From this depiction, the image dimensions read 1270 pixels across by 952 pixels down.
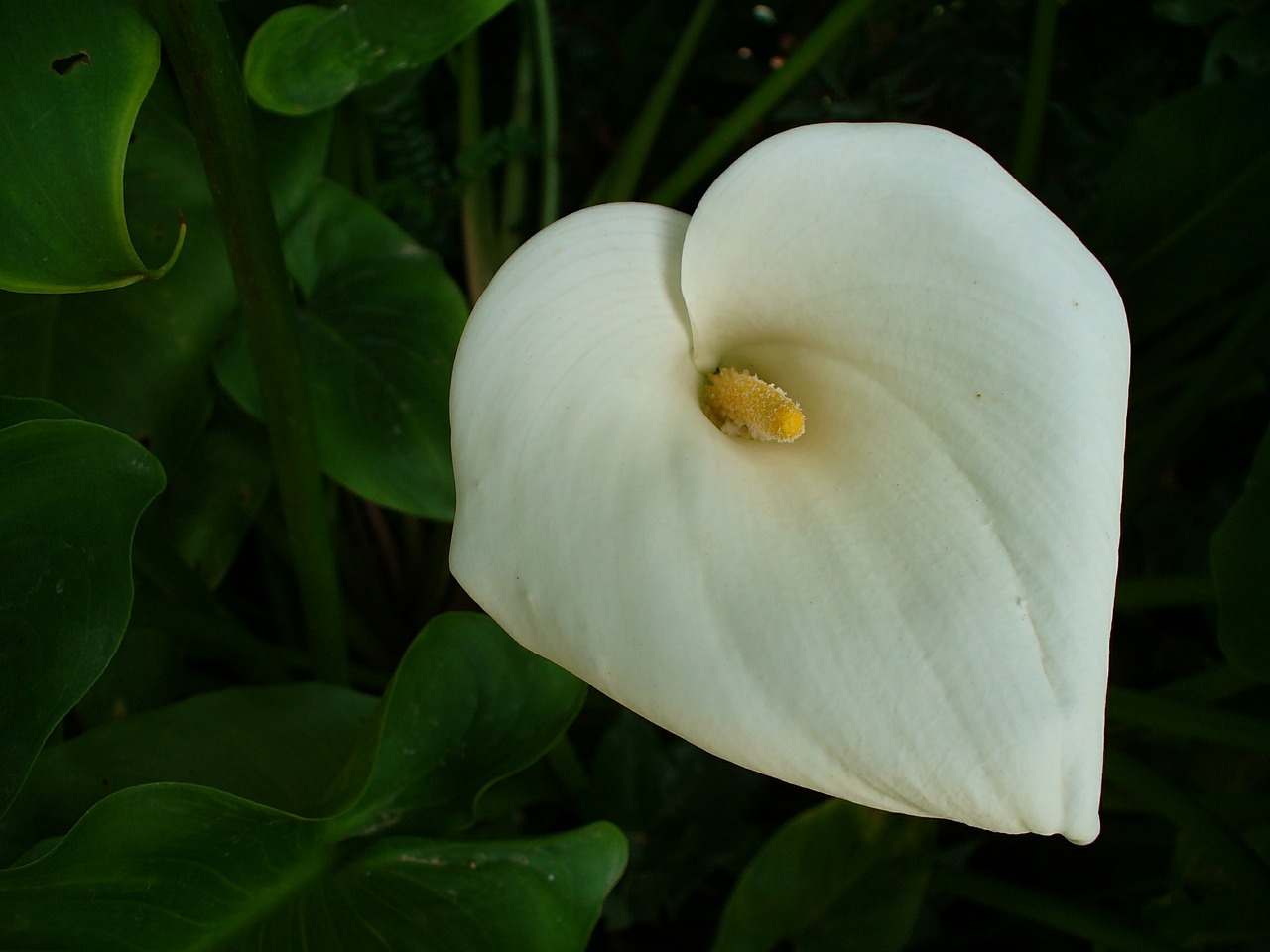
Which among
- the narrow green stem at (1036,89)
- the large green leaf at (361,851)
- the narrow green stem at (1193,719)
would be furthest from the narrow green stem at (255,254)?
the narrow green stem at (1036,89)

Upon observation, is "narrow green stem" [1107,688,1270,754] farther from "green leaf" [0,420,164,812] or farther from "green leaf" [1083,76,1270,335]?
"green leaf" [0,420,164,812]

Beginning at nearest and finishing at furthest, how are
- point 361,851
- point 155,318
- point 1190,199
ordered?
point 361,851, point 155,318, point 1190,199

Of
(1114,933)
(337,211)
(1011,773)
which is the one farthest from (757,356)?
(1114,933)

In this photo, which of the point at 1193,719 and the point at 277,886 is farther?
the point at 1193,719

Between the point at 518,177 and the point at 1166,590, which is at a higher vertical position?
the point at 518,177

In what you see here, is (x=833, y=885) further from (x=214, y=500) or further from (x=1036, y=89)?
(x=1036, y=89)

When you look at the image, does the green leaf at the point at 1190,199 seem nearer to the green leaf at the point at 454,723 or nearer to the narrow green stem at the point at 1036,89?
the narrow green stem at the point at 1036,89

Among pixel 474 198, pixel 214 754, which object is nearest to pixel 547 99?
pixel 474 198

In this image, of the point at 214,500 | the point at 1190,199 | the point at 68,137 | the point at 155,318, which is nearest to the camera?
the point at 68,137
